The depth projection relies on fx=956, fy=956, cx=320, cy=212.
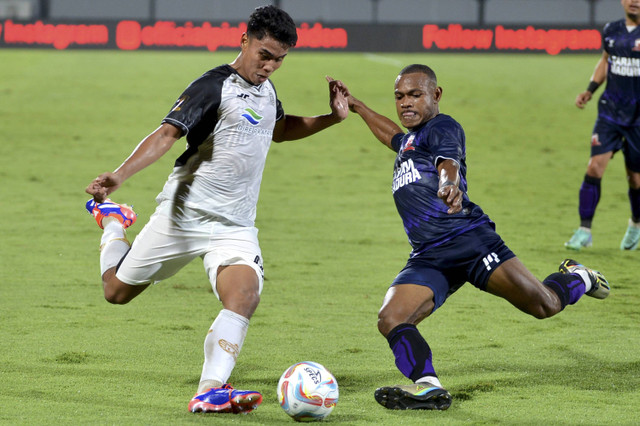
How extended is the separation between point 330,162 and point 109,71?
45.4ft

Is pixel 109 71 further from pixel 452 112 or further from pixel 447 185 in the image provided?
pixel 447 185

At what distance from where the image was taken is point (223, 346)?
492 cm

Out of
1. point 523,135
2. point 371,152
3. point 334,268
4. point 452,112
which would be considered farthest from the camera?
point 452,112

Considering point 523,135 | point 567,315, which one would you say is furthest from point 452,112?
point 567,315

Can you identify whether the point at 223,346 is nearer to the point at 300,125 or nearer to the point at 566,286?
the point at 300,125

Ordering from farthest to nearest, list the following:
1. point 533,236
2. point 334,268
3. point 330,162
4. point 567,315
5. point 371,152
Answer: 1. point 371,152
2. point 330,162
3. point 533,236
4. point 334,268
5. point 567,315

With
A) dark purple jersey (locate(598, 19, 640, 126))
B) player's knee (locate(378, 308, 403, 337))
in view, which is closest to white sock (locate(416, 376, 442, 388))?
player's knee (locate(378, 308, 403, 337))

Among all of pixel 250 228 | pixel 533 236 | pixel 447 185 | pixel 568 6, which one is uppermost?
pixel 568 6

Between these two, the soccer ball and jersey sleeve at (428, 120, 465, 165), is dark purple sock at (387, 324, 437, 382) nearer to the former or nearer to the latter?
the soccer ball

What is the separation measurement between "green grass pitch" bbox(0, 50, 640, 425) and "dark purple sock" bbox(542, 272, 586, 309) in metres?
0.42

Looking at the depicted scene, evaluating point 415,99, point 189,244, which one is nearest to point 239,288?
point 189,244

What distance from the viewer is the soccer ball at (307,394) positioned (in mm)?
4707

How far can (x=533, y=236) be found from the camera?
36.7 ft

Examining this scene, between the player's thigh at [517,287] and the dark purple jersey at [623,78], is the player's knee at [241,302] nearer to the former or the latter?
the player's thigh at [517,287]
